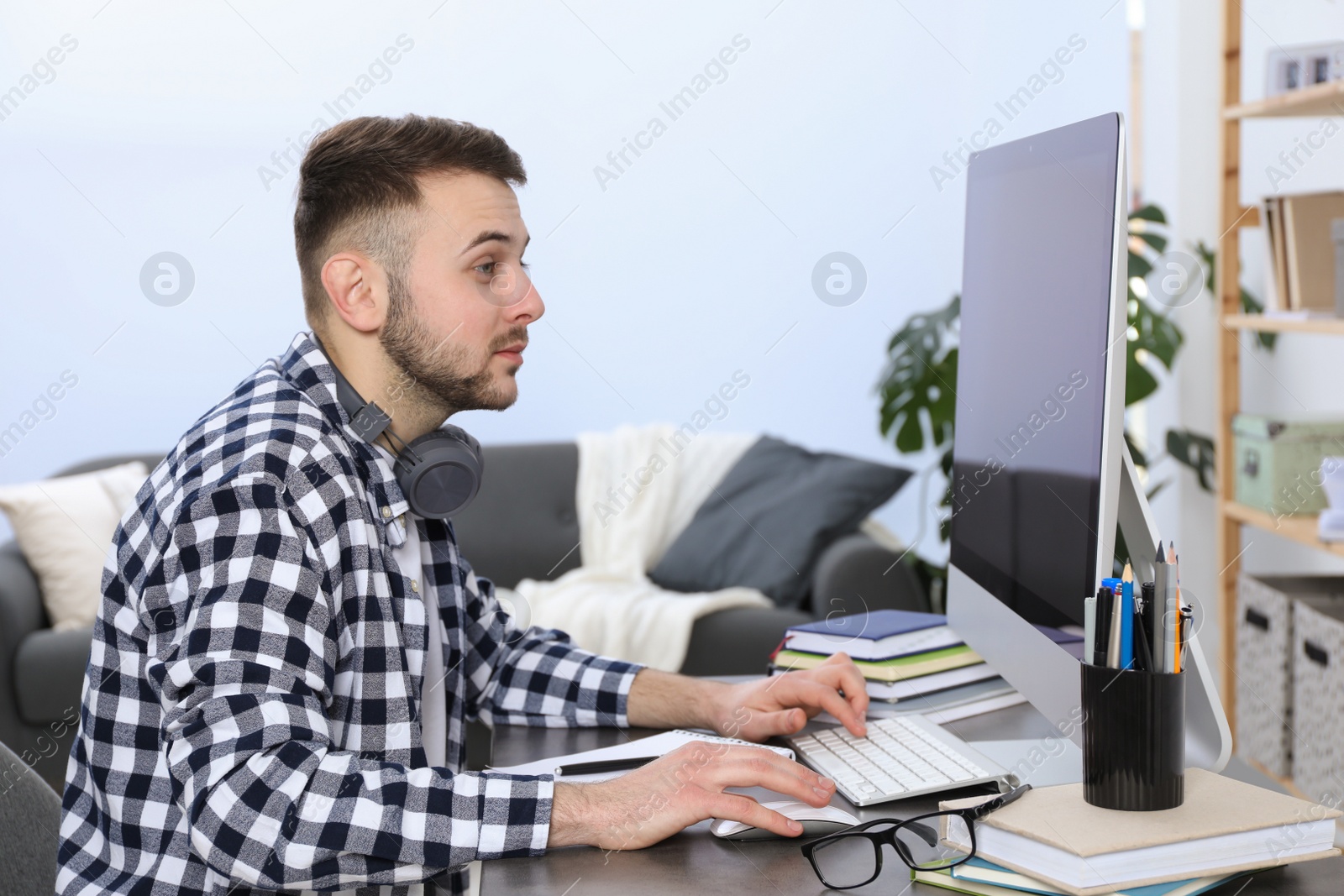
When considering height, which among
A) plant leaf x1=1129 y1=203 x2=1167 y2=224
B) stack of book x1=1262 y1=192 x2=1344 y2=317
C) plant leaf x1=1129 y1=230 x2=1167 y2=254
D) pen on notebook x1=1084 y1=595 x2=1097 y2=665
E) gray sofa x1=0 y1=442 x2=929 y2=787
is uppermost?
plant leaf x1=1129 y1=203 x2=1167 y2=224

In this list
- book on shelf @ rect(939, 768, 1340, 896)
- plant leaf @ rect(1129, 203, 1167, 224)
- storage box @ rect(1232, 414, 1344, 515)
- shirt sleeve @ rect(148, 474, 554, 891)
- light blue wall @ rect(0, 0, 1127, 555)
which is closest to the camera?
book on shelf @ rect(939, 768, 1340, 896)

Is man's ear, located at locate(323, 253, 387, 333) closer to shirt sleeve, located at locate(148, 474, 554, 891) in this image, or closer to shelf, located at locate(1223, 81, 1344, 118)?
shirt sleeve, located at locate(148, 474, 554, 891)

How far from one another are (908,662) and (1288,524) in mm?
1604

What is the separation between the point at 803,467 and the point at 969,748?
2.22 meters

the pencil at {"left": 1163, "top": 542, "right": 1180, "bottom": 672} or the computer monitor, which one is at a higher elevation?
the computer monitor

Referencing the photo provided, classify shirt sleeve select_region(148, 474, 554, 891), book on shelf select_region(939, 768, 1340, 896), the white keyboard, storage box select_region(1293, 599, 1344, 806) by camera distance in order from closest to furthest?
book on shelf select_region(939, 768, 1340, 896) < shirt sleeve select_region(148, 474, 554, 891) < the white keyboard < storage box select_region(1293, 599, 1344, 806)

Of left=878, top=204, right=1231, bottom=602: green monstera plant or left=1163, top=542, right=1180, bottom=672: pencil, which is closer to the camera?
left=1163, top=542, right=1180, bottom=672: pencil

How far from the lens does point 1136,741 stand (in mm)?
741

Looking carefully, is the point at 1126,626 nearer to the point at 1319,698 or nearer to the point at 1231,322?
the point at 1319,698

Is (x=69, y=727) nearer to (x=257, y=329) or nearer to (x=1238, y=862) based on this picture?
→ (x=257, y=329)

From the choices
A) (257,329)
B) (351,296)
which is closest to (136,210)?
(257,329)

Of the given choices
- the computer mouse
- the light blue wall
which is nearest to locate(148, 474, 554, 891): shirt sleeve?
the computer mouse

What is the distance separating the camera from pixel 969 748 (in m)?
0.96

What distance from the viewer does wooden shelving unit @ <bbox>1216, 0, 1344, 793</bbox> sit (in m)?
2.52
